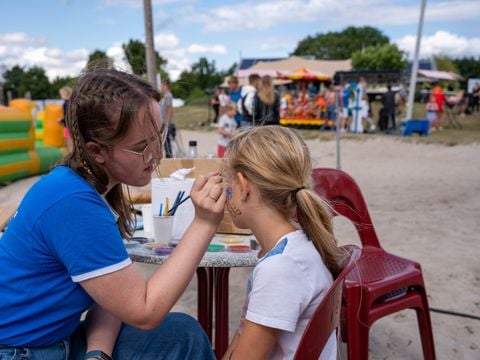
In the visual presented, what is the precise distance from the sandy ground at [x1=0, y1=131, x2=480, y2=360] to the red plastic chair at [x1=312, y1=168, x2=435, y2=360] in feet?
1.99

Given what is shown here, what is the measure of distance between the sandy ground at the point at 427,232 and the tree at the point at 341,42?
69.0m

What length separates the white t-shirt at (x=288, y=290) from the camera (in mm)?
1224

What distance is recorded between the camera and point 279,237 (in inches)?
55.5

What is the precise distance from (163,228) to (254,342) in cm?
72

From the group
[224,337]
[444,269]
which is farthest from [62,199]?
[444,269]

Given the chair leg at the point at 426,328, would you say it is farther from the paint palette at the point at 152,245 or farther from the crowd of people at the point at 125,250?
the paint palette at the point at 152,245

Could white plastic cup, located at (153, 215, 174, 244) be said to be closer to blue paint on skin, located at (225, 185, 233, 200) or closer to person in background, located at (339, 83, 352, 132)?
blue paint on skin, located at (225, 185, 233, 200)

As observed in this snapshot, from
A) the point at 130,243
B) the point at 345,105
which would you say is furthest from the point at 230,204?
the point at 345,105

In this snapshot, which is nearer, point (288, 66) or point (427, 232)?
point (427, 232)

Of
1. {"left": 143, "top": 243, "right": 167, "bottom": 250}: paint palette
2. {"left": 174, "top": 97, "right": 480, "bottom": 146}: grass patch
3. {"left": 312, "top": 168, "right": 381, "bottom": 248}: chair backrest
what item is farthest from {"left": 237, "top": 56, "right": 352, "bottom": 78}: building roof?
{"left": 143, "top": 243, "right": 167, "bottom": 250}: paint palette

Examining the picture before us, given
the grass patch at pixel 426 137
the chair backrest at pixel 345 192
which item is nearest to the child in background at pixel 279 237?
the chair backrest at pixel 345 192

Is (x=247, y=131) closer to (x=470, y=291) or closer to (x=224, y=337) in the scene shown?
(x=224, y=337)

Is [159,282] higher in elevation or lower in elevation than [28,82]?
higher

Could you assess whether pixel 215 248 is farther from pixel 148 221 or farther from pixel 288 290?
pixel 288 290
